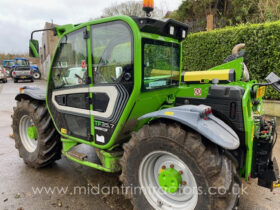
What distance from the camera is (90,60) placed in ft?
8.04

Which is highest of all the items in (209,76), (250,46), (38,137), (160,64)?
(250,46)

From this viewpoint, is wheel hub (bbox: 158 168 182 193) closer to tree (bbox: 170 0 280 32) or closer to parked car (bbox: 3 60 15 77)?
tree (bbox: 170 0 280 32)

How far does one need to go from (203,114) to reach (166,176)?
0.72 meters

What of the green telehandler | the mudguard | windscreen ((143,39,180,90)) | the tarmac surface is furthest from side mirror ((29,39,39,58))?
the tarmac surface

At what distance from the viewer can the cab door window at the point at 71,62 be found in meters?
2.55

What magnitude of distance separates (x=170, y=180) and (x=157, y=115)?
2.15 ft

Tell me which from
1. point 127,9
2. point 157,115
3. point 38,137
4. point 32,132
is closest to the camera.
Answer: point 157,115

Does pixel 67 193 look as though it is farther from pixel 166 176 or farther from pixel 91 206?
pixel 166 176

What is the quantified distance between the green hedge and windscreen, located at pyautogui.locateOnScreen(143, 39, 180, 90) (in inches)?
176

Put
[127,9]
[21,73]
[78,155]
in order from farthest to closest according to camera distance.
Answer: [21,73] → [127,9] → [78,155]

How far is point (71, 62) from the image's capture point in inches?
107

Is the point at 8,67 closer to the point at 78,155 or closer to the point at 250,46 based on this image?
the point at 250,46

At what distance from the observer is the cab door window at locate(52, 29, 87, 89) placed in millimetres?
2547

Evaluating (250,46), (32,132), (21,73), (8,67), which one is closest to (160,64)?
(32,132)
